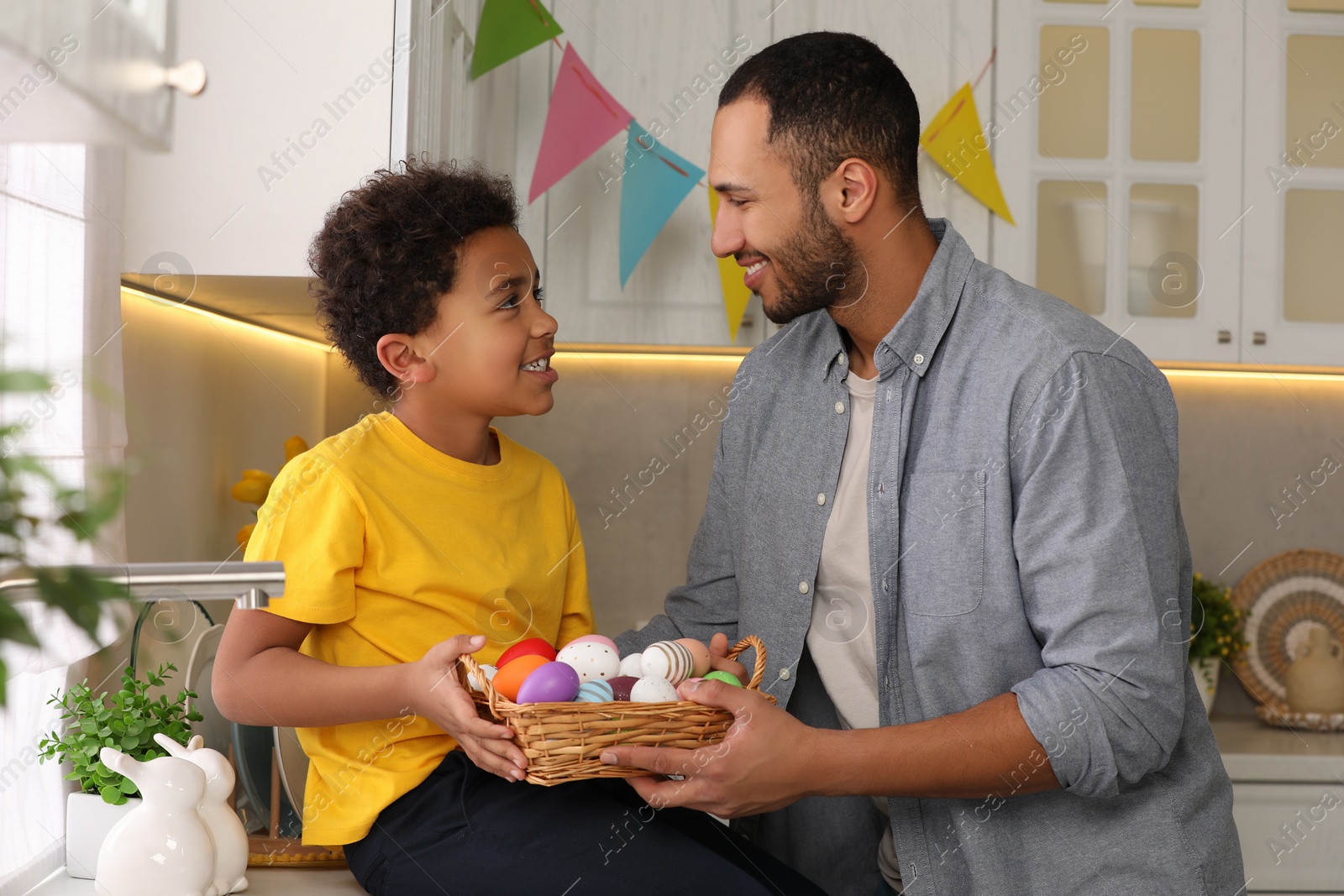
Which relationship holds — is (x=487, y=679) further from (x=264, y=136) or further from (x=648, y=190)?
(x=648, y=190)

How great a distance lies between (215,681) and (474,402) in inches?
14.5

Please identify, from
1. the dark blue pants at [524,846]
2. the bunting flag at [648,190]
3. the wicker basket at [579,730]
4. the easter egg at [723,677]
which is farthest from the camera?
the bunting flag at [648,190]

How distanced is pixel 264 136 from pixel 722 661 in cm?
75

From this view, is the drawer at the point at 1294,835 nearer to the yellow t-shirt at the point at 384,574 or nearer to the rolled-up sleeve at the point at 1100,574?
the rolled-up sleeve at the point at 1100,574

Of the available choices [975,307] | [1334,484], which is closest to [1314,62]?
[1334,484]

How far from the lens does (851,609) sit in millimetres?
1139

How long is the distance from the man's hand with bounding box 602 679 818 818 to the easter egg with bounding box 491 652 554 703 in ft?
0.41

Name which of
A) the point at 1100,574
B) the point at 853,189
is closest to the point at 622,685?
the point at 1100,574

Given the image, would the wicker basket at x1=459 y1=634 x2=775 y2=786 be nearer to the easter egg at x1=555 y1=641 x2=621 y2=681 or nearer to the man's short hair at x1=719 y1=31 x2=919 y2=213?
the easter egg at x1=555 y1=641 x2=621 y2=681

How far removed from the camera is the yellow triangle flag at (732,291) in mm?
2053

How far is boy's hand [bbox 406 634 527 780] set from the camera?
0.82 meters

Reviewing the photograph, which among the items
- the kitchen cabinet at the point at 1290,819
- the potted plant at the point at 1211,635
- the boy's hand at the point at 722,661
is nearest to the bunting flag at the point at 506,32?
the boy's hand at the point at 722,661

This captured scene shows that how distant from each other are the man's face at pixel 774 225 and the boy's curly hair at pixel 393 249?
0.84 ft

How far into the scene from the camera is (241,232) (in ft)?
3.83
